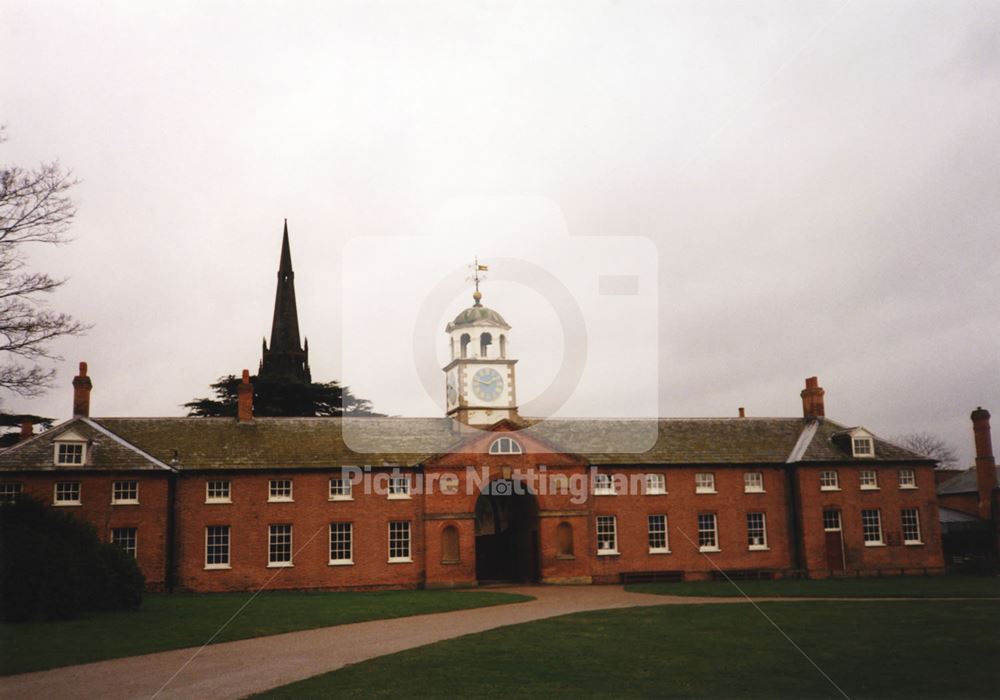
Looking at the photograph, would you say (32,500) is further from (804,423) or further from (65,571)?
(804,423)

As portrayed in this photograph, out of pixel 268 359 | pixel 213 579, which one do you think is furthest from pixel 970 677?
pixel 268 359

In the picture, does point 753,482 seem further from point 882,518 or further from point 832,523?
point 882,518

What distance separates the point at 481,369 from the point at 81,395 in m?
19.6

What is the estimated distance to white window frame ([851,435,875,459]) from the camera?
47.1 meters

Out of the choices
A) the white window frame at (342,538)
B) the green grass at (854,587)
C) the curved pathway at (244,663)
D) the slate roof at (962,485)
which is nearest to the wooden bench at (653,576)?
the green grass at (854,587)

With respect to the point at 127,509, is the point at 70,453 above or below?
above

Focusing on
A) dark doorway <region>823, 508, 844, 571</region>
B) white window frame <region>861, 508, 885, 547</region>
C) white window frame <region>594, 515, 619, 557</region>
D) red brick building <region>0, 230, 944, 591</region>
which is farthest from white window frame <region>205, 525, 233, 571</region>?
white window frame <region>861, 508, 885, 547</region>

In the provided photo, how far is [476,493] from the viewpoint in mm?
43281

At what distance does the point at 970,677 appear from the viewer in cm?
1484

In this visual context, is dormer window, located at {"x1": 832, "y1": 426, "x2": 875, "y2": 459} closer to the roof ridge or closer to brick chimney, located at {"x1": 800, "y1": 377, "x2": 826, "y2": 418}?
brick chimney, located at {"x1": 800, "y1": 377, "x2": 826, "y2": 418}

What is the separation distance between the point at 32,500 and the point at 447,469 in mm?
19904

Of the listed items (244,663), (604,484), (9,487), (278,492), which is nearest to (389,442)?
(278,492)

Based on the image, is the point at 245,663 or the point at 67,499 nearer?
the point at 245,663

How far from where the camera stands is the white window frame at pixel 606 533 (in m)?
44.2
